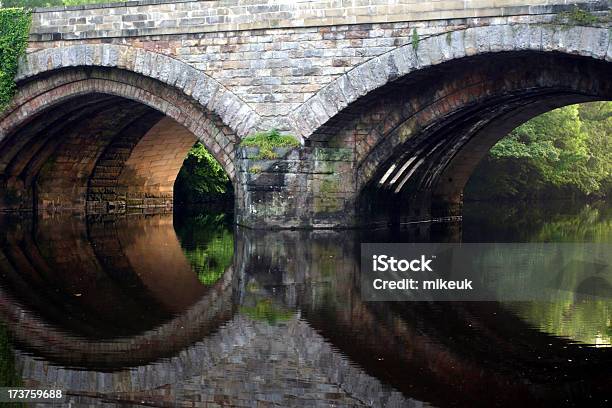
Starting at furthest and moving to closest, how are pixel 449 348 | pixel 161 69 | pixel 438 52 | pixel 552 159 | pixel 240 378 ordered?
pixel 552 159, pixel 161 69, pixel 438 52, pixel 449 348, pixel 240 378

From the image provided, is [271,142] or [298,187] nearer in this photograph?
[271,142]

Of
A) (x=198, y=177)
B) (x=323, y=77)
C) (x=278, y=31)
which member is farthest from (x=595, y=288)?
(x=198, y=177)

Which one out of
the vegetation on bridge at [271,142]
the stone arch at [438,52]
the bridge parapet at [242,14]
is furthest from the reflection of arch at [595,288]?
the vegetation on bridge at [271,142]

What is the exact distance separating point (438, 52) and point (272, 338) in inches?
317

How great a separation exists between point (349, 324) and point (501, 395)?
A: 2510 mm

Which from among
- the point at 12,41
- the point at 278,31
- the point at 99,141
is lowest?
the point at 278,31

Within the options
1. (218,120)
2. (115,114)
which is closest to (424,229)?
(218,120)

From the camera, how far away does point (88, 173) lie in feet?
80.6

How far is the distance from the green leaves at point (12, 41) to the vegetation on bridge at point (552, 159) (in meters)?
15.5

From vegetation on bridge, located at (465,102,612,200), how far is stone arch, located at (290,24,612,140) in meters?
14.8

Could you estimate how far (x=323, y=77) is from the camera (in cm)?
1641

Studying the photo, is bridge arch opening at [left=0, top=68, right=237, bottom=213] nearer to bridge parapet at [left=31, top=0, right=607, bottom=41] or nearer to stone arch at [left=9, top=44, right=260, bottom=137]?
stone arch at [left=9, top=44, right=260, bottom=137]

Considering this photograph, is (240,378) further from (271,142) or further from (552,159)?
(552,159)

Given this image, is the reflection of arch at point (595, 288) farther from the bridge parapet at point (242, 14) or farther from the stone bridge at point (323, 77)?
the bridge parapet at point (242, 14)
